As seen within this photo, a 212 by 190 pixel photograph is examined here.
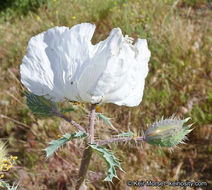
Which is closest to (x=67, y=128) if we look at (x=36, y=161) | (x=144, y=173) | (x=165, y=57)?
(x=36, y=161)

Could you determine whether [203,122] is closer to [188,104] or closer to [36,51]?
[188,104]

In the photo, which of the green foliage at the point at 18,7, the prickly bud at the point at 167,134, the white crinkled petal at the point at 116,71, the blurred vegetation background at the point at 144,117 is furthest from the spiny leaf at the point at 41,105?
the green foliage at the point at 18,7

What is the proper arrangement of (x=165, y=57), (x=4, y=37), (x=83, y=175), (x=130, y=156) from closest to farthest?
1. (x=83, y=175)
2. (x=130, y=156)
3. (x=165, y=57)
4. (x=4, y=37)

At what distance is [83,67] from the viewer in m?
0.71

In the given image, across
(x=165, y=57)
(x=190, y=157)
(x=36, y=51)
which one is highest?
(x=165, y=57)

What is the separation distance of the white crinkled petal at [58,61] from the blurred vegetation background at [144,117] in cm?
61

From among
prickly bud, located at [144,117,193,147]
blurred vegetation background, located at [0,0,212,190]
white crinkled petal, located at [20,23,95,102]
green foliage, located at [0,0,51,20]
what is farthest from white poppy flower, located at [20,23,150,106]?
green foliage, located at [0,0,51,20]

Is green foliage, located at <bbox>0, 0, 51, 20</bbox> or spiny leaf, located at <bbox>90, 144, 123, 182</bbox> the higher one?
green foliage, located at <bbox>0, 0, 51, 20</bbox>

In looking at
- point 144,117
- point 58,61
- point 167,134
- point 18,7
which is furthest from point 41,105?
point 18,7

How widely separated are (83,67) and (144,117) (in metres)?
1.52

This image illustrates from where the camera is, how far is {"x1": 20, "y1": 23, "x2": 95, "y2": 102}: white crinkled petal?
0.71 m

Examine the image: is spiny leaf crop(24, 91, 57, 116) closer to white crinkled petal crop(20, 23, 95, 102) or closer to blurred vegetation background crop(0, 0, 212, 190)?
white crinkled petal crop(20, 23, 95, 102)

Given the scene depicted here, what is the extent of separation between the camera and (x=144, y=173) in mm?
1744

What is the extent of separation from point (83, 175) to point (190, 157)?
1.35 m
